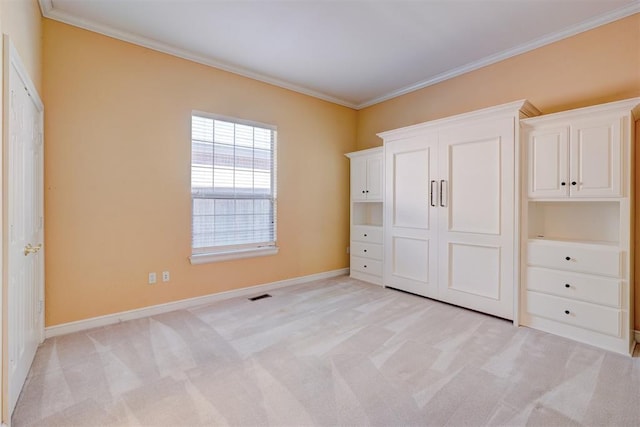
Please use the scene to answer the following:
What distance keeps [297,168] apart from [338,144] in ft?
3.14

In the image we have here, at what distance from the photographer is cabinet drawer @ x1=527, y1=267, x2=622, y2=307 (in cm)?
245

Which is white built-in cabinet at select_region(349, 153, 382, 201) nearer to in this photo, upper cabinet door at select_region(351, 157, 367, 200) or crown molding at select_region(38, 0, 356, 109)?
upper cabinet door at select_region(351, 157, 367, 200)

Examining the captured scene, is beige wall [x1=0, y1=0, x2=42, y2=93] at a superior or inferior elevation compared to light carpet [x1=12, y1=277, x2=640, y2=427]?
superior

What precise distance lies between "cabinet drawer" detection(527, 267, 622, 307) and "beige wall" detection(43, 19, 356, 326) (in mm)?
3026

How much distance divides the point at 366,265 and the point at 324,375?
261 centimetres

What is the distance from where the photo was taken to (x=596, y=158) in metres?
2.52

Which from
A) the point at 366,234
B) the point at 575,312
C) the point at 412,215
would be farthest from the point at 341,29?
the point at 575,312

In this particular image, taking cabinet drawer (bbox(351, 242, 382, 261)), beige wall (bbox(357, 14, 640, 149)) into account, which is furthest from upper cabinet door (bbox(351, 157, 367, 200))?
beige wall (bbox(357, 14, 640, 149))

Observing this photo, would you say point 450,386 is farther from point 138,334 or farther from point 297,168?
point 297,168

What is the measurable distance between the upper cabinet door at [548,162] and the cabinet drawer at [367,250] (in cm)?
205

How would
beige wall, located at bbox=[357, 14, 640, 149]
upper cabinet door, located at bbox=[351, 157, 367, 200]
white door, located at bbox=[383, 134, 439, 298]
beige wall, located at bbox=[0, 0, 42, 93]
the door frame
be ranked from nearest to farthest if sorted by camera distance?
1. the door frame
2. beige wall, located at bbox=[0, 0, 42, 93]
3. beige wall, located at bbox=[357, 14, 640, 149]
4. white door, located at bbox=[383, 134, 439, 298]
5. upper cabinet door, located at bbox=[351, 157, 367, 200]

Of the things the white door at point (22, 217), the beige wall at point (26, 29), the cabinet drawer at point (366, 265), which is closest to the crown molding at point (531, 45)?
the cabinet drawer at point (366, 265)

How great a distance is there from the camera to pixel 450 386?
196cm

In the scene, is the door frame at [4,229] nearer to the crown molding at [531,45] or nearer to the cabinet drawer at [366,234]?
the cabinet drawer at [366,234]
